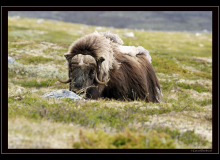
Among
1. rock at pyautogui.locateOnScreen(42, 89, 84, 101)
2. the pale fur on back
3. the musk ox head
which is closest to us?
rock at pyautogui.locateOnScreen(42, 89, 84, 101)

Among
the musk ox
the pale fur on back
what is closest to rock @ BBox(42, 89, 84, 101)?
Answer: the musk ox

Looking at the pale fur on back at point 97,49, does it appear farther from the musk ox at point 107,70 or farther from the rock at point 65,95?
the rock at point 65,95

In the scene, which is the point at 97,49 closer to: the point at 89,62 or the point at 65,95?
the point at 89,62

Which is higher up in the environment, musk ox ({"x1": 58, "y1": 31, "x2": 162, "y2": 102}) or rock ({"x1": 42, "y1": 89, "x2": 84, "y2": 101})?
musk ox ({"x1": 58, "y1": 31, "x2": 162, "y2": 102})

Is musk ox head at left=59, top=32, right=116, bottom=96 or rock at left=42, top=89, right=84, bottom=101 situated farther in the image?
musk ox head at left=59, top=32, right=116, bottom=96

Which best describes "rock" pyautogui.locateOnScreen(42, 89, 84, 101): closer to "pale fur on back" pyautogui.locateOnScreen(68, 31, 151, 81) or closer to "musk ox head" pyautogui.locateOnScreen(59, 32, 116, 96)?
"musk ox head" pyautogui.locateOnScreen(59, 32, 116, 96)

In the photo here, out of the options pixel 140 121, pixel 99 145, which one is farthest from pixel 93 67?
pixel 99 145

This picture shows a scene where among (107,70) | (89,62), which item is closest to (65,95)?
(89,62)

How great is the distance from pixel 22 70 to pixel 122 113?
12.9 meters

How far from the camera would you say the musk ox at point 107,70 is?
9.06 metres

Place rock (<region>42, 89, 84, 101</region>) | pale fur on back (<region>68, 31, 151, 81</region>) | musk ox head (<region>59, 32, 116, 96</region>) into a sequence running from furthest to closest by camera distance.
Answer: pale fur on back (<region>68, 31, 151, 81</region>) → musk ox head (<region>59, 32, 116, 96</region>) → rock (<region>42, 89, 84, 101</region>)

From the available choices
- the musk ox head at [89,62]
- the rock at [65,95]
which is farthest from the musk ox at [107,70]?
the rock at [65,95]

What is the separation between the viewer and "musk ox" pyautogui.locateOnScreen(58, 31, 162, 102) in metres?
9.06
